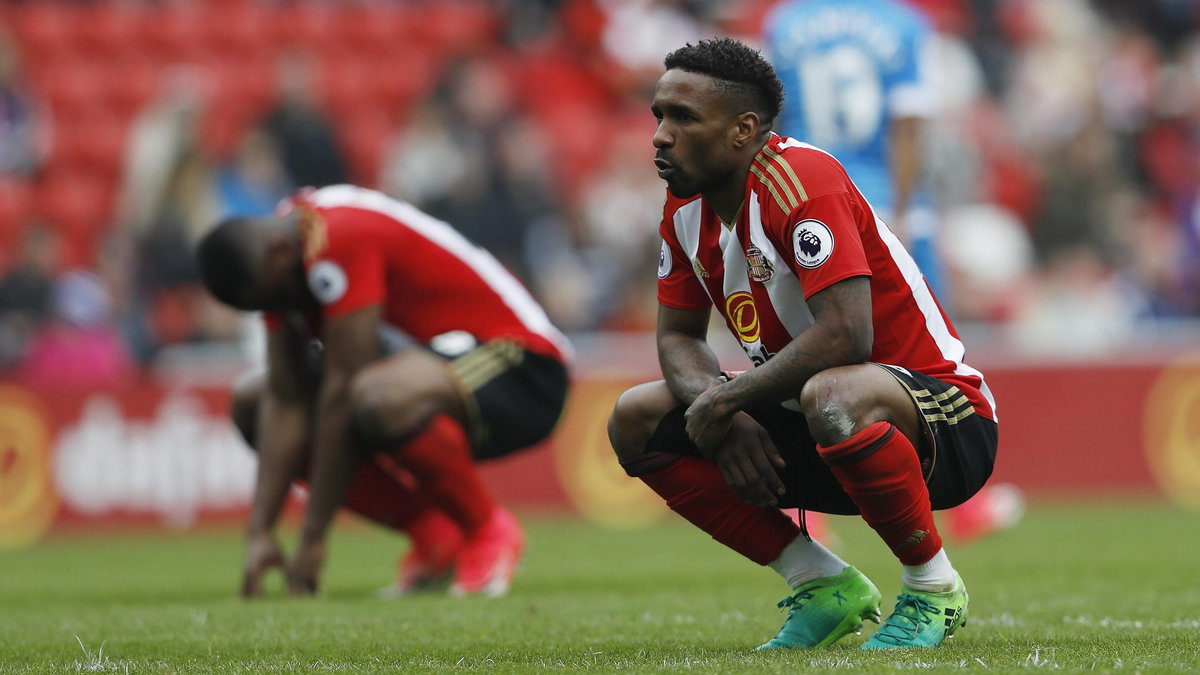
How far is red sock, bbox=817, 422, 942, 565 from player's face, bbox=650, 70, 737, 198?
73cm

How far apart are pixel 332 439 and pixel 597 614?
136cm

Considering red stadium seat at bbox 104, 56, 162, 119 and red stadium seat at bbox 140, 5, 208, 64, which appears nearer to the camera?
red stadium seat at bbox 104, 56, 162, 119

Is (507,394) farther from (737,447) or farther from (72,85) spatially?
(72,85)

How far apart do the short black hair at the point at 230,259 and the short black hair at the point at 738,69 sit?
7.89 ft

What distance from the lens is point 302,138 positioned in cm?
1260

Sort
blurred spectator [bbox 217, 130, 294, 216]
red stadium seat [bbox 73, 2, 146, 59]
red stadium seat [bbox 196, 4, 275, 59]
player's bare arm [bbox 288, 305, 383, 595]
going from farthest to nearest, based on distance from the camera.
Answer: red stadium seat [bbox 196, 4, 275, 59] < red stadium seat [bbox 73, 2, 146, 59] < blurred spectator [bbox 217, 130, 294, 216] < player's bare arm [bbox 288, 305, 383, 595]

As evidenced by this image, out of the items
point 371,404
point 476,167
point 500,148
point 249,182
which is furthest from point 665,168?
point 500,148

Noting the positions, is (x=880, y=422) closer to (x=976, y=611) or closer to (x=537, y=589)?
(x=976, y=611)

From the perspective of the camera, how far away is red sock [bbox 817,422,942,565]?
3.80 meters

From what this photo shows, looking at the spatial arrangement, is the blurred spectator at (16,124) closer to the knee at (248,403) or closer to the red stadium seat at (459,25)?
the red stadium seat at (459,25)

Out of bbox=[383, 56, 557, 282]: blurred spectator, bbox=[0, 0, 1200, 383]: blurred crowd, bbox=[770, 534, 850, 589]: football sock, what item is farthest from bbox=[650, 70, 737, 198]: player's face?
bbox=[383, 56, 557, 282]: blurred spectator

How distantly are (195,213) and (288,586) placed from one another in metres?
5.68

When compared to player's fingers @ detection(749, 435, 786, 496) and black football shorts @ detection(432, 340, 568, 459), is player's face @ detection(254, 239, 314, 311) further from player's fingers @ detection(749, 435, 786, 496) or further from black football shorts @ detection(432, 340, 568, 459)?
player's fingers @ detection(749, 435, 786, 496)

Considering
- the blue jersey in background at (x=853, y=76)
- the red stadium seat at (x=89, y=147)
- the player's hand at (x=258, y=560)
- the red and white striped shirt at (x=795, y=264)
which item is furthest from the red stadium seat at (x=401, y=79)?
the red and white striped shirt at (x=795, y=264)
